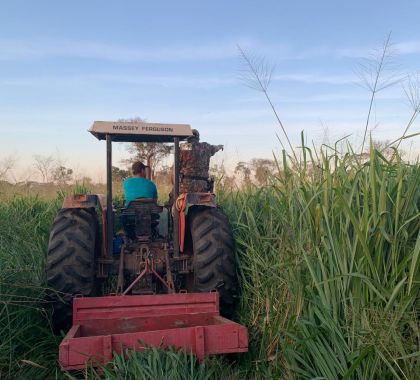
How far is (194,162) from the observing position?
752 centimetres

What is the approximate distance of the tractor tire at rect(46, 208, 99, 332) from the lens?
13.3 feet

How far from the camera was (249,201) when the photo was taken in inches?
197

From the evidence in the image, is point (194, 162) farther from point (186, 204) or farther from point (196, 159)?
point (186, 204)

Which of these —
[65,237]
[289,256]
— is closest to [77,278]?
[65,237]

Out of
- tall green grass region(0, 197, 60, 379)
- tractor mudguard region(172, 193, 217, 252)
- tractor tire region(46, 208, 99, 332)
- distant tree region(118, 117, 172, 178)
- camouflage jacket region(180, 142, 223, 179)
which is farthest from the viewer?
camouflage jacket region(180, 142, 223, 179)

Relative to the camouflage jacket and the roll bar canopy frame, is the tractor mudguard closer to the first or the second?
the roll bar canopy frame

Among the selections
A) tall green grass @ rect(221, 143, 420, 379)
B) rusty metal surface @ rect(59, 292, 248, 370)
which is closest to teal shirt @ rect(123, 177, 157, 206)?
rusty metal surface @ rect(59, 292, 248, 370)

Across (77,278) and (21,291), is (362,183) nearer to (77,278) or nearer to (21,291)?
(77,278)

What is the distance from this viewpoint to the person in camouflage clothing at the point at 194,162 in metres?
7.40

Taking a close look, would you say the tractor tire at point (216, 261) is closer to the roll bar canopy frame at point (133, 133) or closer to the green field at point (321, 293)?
the green field at point (321, 293)

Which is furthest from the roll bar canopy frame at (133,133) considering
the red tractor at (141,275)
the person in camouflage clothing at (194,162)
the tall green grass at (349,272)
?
the person in camouflage clothing at (194,162)

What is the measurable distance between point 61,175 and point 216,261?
5.20 metres

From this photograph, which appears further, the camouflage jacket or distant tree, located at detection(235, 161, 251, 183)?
the camouflage jacket

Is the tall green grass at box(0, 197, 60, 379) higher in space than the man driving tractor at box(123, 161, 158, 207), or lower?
lower
